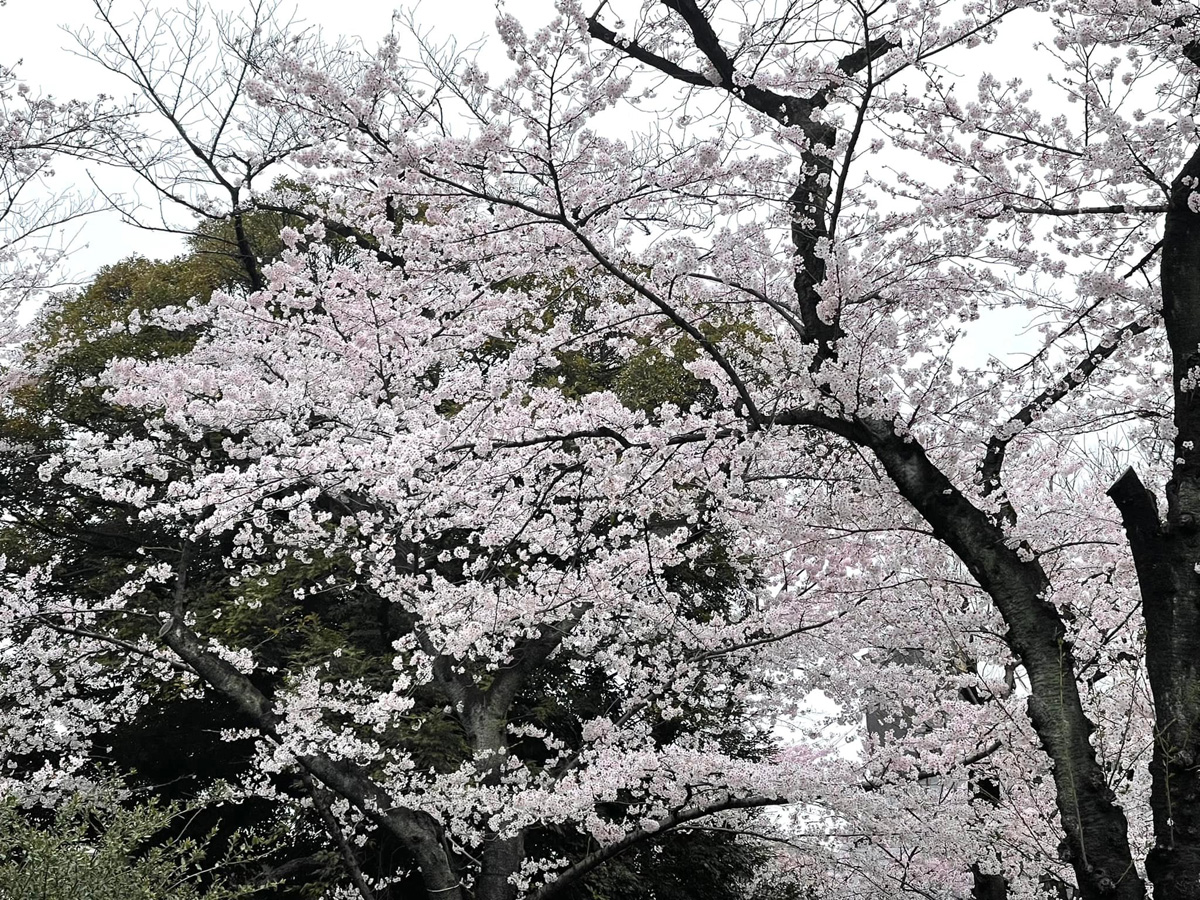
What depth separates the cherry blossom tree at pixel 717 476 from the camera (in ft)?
14.2

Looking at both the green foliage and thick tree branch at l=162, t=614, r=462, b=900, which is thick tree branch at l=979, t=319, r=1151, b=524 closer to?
the green foliage

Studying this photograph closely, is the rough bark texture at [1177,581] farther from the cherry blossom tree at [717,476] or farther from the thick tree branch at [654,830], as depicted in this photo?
the thick tree branch at [654,830]

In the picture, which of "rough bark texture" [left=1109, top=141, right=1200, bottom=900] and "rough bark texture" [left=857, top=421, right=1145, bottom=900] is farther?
"rough bark texture" [left=857, top=421, right=1145, bottom=900]

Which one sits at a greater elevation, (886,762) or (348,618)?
(348,618)

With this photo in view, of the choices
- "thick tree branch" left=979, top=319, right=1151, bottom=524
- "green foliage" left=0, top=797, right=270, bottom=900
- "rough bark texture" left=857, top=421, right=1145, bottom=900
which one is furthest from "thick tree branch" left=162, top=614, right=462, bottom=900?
"thick tree branch" left=979, top=319, right=1151, bottom=524

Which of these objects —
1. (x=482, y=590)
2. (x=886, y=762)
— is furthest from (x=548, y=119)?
(x=886, y=762)

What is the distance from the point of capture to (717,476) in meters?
6.66

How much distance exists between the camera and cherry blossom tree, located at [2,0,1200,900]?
4336 mm

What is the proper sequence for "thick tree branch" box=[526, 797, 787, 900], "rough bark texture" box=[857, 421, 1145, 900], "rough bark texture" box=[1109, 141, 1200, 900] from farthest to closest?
"thick tree branch" box=[526, 797, 787, 900] < "rough bark texture" box=[857, 421, 1145, 900] < "rough bark texture" box=[1109, 141, 1200, 900]

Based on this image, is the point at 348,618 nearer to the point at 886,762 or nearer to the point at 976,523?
the point at 886,762

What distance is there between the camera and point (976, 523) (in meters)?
4.47

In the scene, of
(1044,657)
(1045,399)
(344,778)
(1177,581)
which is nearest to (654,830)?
(344,778)

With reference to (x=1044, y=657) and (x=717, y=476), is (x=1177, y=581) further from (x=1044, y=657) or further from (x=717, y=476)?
(x=717, y=476)

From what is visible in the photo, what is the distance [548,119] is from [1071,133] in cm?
246
